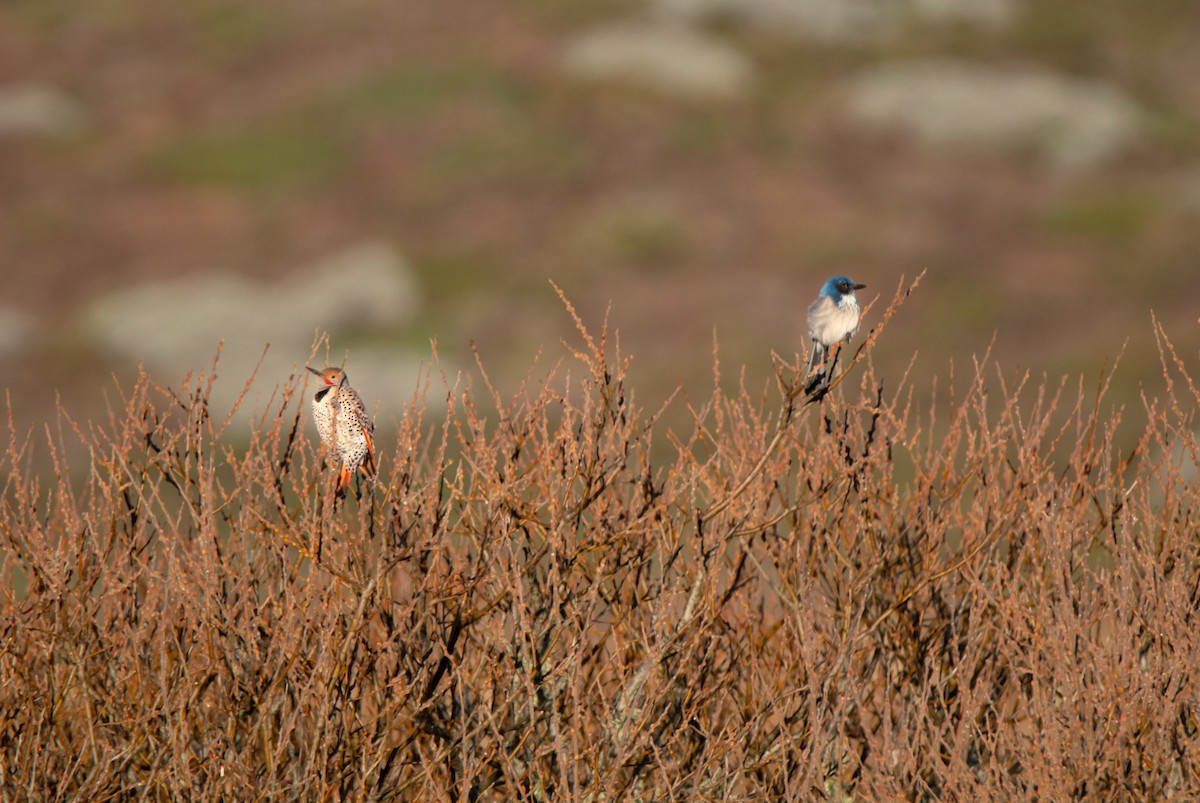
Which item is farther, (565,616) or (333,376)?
(565,616)

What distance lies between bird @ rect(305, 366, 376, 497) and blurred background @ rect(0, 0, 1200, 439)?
38155 mm

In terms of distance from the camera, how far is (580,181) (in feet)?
185

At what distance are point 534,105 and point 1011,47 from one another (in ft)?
67.9

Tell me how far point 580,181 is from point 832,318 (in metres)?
50.2

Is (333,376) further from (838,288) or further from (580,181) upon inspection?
(580,181)

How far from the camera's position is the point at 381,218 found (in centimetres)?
5619

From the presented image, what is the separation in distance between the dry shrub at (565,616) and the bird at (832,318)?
0.20 m

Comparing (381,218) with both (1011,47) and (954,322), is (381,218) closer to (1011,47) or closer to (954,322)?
(954,322)

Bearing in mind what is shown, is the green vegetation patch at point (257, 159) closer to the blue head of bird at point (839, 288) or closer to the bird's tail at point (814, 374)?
the blue head of bird at point (839, 288)

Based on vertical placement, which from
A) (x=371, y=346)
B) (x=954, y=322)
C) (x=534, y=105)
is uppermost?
(x=534, y=105)

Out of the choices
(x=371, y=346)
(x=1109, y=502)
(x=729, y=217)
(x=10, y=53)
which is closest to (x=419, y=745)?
(x=1109, y=502)

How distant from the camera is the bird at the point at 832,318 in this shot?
6871 mm

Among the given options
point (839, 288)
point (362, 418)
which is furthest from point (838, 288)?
point (362, 418)

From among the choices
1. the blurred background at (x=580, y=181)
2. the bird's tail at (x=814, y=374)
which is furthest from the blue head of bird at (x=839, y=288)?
the blurred background at (x=580, y=181)
